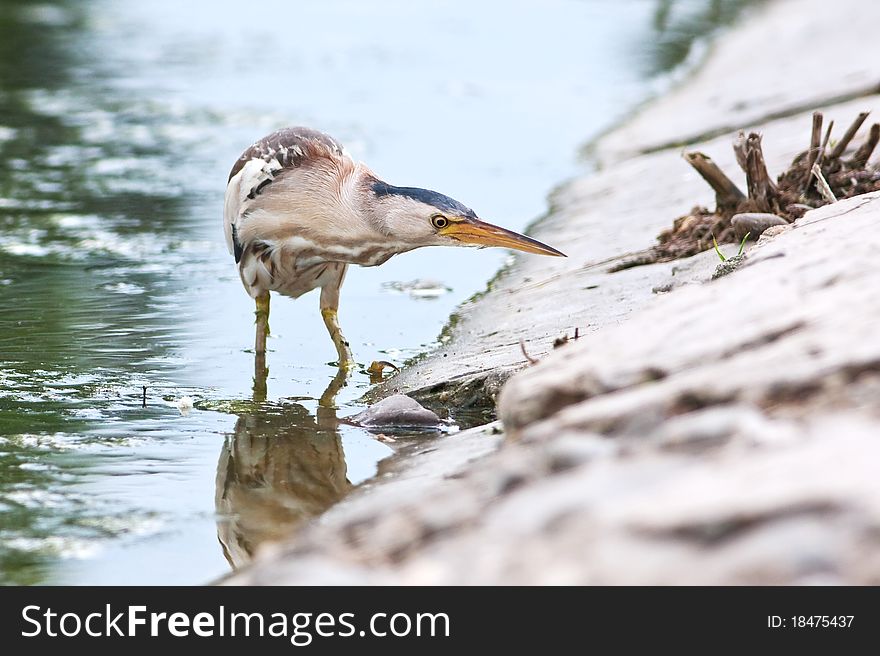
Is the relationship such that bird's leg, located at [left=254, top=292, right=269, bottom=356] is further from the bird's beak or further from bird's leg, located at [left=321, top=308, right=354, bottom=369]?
the bird's beak

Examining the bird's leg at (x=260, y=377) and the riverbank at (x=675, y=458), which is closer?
the riverbank at (x=675, y=458)

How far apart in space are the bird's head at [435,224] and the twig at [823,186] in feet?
3.91

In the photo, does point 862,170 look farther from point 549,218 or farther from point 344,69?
point 344,69

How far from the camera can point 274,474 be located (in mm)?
4887

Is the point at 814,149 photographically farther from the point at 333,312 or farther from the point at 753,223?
the point at 333,312

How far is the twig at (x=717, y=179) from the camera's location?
649cm

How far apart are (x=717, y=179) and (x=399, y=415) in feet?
7.23

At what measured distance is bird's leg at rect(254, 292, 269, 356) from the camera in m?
6.54

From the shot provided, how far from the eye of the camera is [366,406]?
18.7 ft

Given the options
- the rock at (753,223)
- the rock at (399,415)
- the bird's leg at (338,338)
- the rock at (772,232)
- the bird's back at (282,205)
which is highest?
the bird's back at (282,205)

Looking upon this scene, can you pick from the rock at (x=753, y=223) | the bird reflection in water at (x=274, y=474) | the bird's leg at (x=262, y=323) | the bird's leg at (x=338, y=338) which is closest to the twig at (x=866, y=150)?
the rock at (x=753, y=223)

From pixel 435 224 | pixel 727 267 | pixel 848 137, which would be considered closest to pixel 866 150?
pixel 848 137

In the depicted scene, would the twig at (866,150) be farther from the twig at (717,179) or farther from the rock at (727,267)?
the rock at (727,267)

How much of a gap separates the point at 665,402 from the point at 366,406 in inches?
99.8
